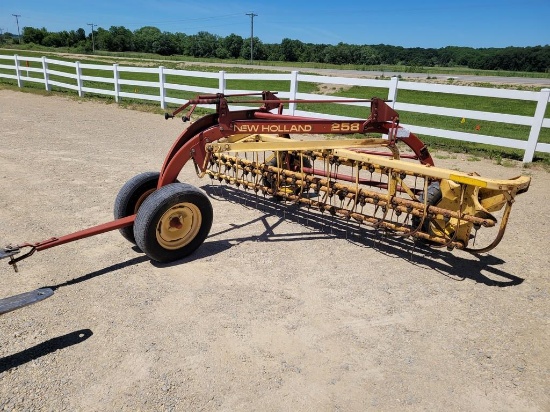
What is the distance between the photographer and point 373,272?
420cm

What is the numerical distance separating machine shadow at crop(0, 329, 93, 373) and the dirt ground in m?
0.01

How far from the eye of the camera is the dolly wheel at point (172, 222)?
12.6ft

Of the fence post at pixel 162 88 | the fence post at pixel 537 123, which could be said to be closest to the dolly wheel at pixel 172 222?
the fence post at pixel 537 123

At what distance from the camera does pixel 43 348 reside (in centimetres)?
297

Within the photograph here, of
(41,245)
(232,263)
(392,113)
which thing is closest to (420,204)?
(392,113)

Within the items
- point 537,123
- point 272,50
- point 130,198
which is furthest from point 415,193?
point 272,50

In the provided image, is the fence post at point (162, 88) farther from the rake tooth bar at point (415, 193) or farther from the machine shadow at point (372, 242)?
the rake tooth bar at point (415, 193)

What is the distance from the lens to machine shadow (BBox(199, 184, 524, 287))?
4270mm

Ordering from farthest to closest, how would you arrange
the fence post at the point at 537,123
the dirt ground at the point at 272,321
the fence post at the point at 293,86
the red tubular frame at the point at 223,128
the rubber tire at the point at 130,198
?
the fence post at the point at 293,86
the fence post at the point at 537,123
the rubber tire at the point at 130,198
the red tubular frame at the point at 223,128
the dirt ground at the point at 272,321

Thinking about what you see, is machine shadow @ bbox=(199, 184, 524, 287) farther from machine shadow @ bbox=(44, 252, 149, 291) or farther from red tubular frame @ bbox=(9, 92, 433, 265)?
red tubular frame @ bbox=(9, 92, 433, 265)

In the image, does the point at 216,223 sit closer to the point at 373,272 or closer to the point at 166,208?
the point at 166,208

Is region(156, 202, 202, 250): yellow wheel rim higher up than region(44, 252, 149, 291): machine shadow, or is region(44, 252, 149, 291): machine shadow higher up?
region(156, 202, 202, 250): yellow wheel rim

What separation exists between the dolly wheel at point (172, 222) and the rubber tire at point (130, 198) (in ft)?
1.47

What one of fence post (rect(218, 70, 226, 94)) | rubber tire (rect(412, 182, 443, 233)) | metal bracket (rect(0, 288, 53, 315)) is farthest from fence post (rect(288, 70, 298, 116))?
metal bracket (rect(0, 288, 53, 315))
